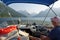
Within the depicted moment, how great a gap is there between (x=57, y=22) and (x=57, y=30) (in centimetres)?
20

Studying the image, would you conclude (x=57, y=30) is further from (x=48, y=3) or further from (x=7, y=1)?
(x=7, y=1)

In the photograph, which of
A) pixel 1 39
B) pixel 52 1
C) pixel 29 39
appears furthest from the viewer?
pixel 52 1

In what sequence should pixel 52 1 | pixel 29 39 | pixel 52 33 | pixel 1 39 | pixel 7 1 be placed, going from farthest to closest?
pixel 7 1 → pixel 52 1 → pixel 29 39 → pixel 1 39 → pixel 52 33

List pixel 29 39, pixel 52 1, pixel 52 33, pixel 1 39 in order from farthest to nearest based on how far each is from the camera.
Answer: pixel 52 1
pixel 29 39
pixel 1 39
pixel 52 33

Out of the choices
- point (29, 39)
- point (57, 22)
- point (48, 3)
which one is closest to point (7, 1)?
point (48, 3)

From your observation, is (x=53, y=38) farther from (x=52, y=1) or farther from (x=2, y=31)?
(x=52, y=1)

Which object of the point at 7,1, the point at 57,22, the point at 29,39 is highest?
the point at 57,22

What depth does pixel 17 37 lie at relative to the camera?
830cm

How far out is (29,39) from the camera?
8.85 metres

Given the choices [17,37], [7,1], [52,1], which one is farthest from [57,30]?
[7,1]

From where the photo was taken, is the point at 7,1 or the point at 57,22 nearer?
the point at 57,22

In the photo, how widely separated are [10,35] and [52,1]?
3150 mm

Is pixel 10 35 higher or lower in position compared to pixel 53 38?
lower

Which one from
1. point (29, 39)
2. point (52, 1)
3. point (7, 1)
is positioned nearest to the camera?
point (29, 39)
